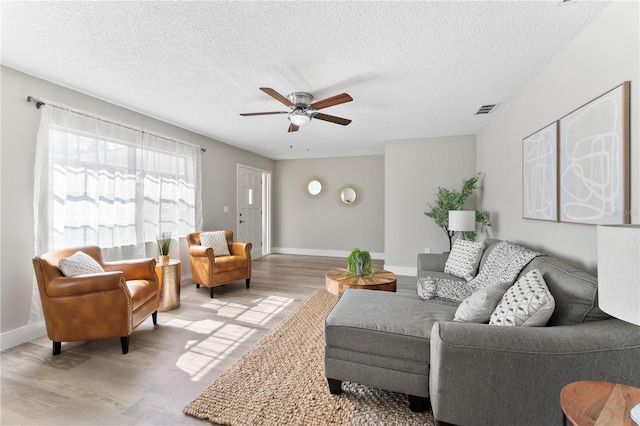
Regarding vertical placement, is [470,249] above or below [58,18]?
below

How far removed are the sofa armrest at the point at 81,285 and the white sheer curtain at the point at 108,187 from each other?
2.38 feet

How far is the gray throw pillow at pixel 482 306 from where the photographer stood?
1569 millimetres

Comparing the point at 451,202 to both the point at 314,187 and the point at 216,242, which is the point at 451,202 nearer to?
the point at 314,187

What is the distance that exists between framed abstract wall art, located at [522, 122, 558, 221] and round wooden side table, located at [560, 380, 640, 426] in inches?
61.2

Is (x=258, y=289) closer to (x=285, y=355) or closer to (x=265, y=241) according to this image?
(x=285, y=355)

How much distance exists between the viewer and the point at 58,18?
5.82 ft

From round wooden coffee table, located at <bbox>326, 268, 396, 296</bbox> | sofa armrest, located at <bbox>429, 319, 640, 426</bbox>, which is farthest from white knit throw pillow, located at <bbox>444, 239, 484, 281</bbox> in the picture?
sofa armrest, located at <bbox>429, 319, 640, 426</bbox>

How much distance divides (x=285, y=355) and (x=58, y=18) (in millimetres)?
2853

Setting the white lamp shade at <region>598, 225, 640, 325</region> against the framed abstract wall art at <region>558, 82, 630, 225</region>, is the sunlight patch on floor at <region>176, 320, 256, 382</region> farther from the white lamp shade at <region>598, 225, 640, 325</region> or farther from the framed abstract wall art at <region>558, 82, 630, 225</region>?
the framed abstract wall art at <region>558, 82, 630, 225</region>

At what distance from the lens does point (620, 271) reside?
0.78 meters

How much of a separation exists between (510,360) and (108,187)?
3962 mm

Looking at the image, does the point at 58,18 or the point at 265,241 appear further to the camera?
the point at 265,241

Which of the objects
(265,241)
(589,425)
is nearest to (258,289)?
(265,241)

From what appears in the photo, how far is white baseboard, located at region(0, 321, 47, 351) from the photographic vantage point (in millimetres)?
2332
